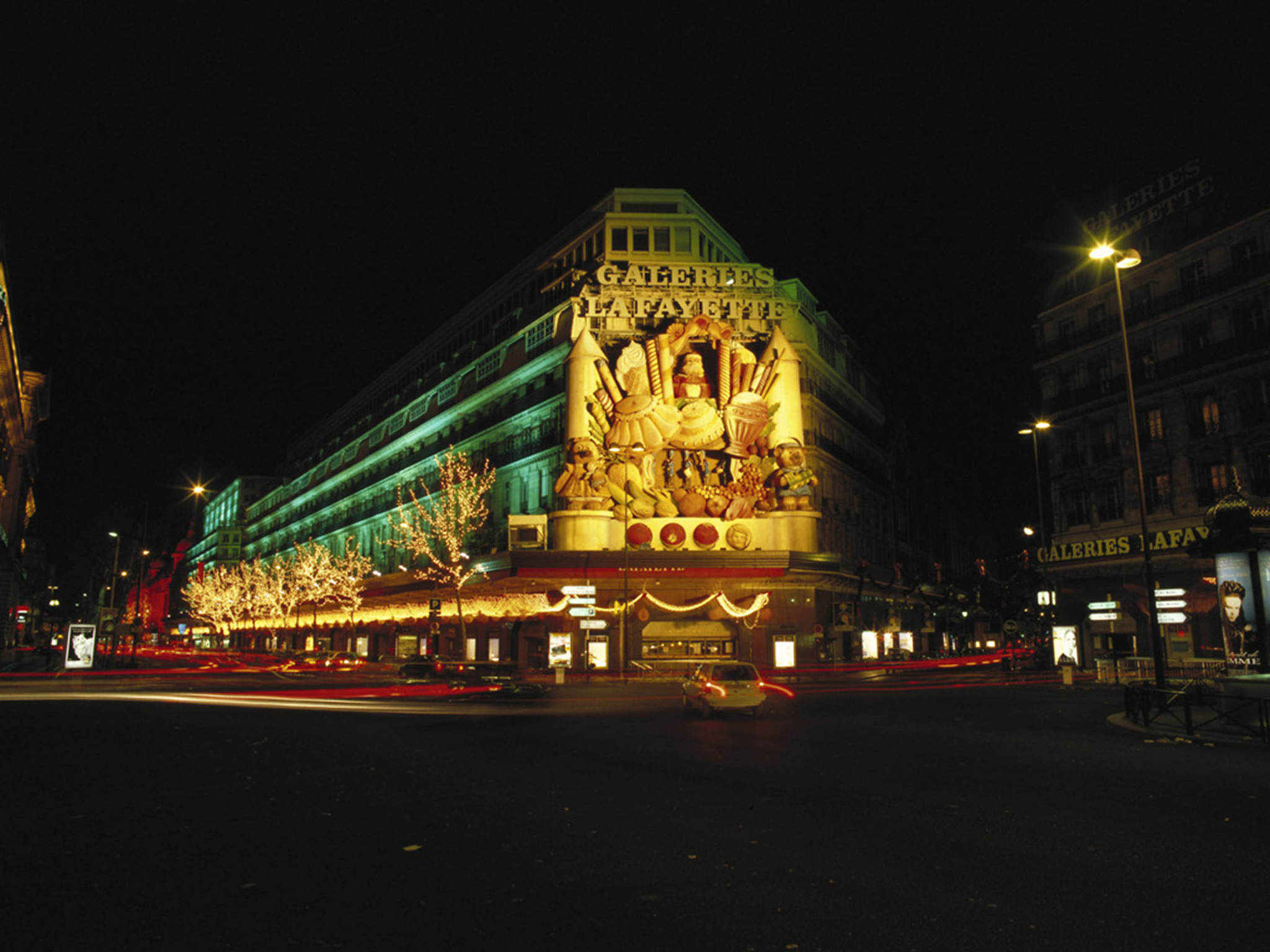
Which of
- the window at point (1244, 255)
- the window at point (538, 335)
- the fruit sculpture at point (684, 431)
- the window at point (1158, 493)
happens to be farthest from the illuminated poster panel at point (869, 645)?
the window at point (1244, 255)

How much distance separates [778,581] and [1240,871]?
36.1m

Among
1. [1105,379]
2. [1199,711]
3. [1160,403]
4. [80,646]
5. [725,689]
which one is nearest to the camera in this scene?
[1199,711]

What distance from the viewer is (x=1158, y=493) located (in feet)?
122

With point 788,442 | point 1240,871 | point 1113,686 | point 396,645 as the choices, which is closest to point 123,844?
point 1240,871

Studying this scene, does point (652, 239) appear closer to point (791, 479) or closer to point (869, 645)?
point (791, 479)

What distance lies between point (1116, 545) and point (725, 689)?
2698cm

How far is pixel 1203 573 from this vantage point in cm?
3506

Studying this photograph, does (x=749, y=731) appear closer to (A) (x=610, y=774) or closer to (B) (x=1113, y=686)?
(A) (x=610, y=774)

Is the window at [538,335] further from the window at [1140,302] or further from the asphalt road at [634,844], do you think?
the asphalt road at [634,844]

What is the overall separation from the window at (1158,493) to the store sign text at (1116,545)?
53.1 inches

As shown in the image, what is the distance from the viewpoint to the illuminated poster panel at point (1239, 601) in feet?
75.9

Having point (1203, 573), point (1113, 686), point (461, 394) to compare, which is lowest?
point (1113, 686)

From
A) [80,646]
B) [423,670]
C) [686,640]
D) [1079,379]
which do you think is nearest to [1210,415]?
[1079,379]

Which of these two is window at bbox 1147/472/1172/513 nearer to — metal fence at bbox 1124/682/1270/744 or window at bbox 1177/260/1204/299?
window at bbox 1177/260/1204/299
